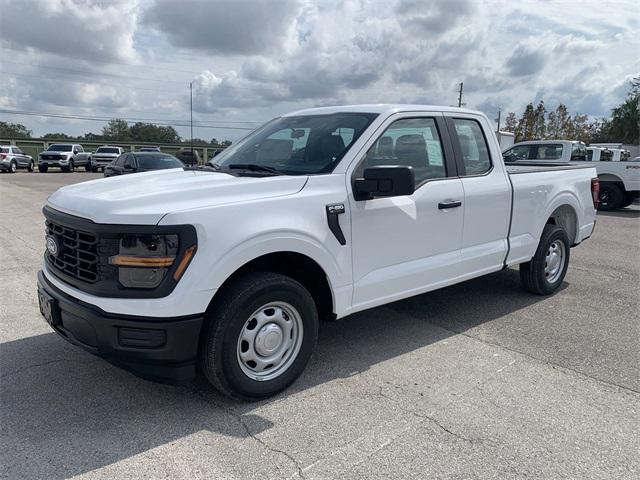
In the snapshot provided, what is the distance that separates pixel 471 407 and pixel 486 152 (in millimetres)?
2560

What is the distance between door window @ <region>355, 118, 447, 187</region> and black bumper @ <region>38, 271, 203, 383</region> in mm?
1695

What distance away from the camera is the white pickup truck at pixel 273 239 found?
2.90 metres

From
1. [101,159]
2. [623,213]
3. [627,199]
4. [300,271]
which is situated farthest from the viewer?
[101,159]

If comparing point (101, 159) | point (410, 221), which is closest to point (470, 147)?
point (410, 221)

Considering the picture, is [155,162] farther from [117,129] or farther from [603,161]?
[117,129]

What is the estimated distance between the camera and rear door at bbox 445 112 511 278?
459cm

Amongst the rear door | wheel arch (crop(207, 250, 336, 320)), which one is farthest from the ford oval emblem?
the rear door

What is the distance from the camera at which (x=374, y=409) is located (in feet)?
10.8

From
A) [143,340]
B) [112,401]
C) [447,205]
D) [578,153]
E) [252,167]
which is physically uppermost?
[578,153]

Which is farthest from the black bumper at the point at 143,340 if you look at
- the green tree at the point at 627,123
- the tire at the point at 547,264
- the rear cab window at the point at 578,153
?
the green tree at the point at 627,123

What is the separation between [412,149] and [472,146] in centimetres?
84

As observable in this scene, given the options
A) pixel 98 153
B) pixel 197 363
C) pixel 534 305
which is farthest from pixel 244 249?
pixel 98 153

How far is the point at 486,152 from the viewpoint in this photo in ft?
16.2

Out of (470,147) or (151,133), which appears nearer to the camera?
(470,147)
